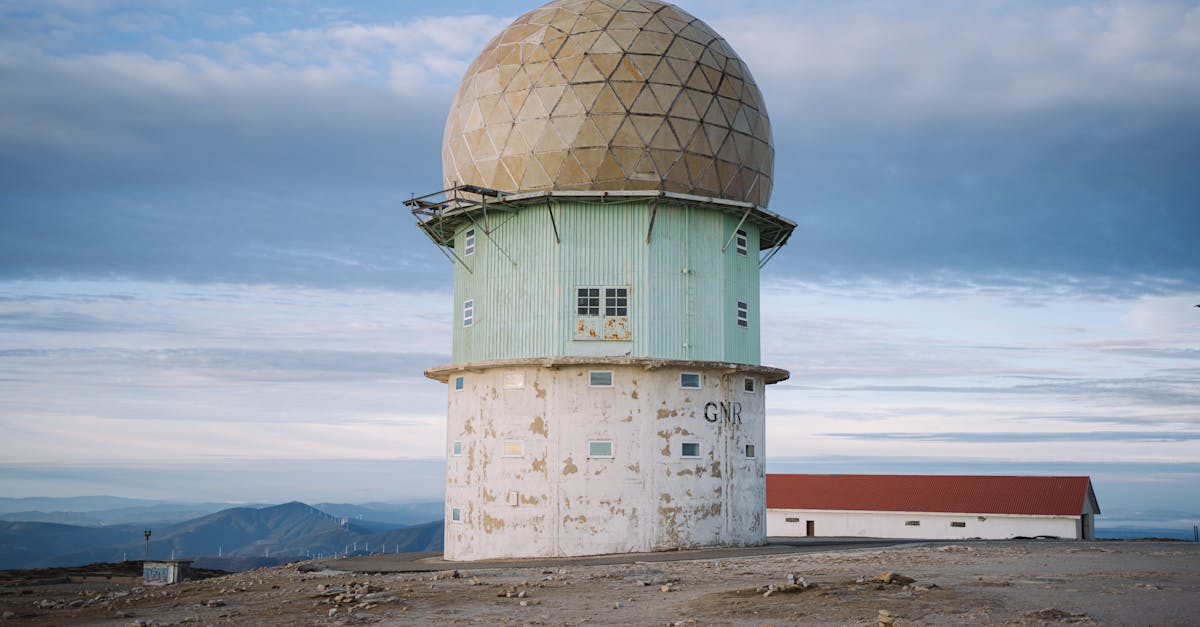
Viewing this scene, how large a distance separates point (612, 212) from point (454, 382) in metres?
6.61

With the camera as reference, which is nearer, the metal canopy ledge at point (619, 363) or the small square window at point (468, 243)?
the metal canopy ledge at point (619, 363)

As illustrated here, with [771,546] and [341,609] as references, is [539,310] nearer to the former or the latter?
[771,546]

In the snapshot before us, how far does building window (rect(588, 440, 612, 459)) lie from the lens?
86.9 feet

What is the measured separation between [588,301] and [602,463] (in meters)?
4.19

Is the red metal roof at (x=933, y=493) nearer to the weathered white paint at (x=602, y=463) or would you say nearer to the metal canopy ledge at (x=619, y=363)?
the metal canopy ledge at (x=619, y=363)

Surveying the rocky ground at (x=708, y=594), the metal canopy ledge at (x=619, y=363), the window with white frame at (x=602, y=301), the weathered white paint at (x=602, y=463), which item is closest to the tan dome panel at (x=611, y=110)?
the window with white frame at (x=602, y=301)

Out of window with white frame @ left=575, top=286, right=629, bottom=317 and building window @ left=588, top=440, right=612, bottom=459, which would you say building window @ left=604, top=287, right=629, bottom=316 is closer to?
window with white frame @ left=575, top=286, right=629, bottom=317

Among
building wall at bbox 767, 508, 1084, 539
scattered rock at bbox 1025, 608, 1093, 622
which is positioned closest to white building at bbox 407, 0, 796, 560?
scattered rock at bbox 1025, 608, 1093, 622

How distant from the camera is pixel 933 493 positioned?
161 ft

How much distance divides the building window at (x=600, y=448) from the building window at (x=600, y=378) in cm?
141

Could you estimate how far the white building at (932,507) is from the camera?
46275mm

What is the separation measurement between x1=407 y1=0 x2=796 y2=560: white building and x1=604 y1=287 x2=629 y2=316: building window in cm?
5

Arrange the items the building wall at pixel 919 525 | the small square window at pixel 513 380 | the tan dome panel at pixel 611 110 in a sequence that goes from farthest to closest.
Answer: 1. the building wall at pixel 919 525
2. the tan dome panel at pixel 611 110
3. the small square window at pixel 513 380

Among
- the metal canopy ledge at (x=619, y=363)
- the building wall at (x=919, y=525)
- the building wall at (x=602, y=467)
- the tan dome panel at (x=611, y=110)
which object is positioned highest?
the tan dome panel at (x=611, y=110)
